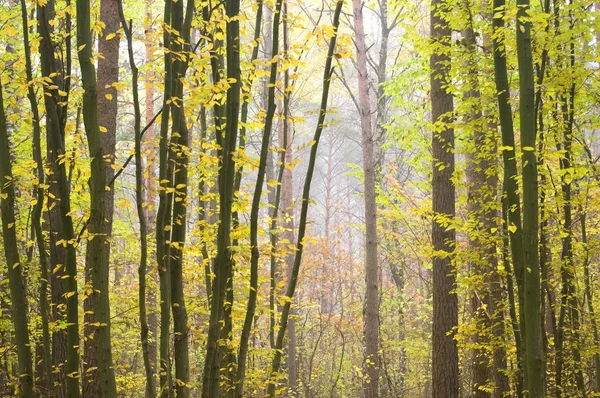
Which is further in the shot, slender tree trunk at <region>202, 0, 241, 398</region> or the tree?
the tree

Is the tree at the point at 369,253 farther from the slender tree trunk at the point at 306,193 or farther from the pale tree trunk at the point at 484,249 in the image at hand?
the slender tree trunk at the point at 306,193

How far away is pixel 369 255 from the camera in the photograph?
10211 millimetres

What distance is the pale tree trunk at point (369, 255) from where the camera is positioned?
9.76 m

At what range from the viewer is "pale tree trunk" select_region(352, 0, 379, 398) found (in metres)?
9.76

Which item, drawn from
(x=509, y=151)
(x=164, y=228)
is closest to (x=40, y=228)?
(x=164, y=228)

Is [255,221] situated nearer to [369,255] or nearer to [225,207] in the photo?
[225,207]

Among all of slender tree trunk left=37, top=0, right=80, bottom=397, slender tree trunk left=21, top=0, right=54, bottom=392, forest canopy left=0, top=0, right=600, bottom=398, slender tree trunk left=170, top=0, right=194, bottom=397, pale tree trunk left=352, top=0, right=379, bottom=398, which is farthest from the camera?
pale tree trunk left=352, top=0, right=379, bottom=398

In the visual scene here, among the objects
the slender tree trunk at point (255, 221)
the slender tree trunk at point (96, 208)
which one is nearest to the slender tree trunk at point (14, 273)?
the slender tree trunk at point (96, 208)

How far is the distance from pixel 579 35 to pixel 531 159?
8.07ft

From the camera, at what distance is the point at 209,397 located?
348 centimetres

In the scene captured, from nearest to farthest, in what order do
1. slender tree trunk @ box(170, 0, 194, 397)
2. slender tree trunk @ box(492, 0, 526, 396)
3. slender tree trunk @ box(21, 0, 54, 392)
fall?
1. slender tree trunk @ box(21, 0, 54, 392)
2. slender tree trunk @ box(170, 0, 194, 397)
3. slender tree trunk @ box(492, 0, 526, 396)

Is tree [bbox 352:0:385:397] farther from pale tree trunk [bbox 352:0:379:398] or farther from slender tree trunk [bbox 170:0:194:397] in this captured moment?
slender tree trunk [bbox 170:0:194:397]

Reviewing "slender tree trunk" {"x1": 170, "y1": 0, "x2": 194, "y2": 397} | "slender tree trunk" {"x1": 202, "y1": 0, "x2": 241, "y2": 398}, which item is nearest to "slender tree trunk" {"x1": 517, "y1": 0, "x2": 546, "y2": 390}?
"slender tree trunk" {"x1": 202, "y1": 0, "x2": 241, "y2": 398}

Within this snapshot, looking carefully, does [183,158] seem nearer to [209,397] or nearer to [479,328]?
[209,397]
